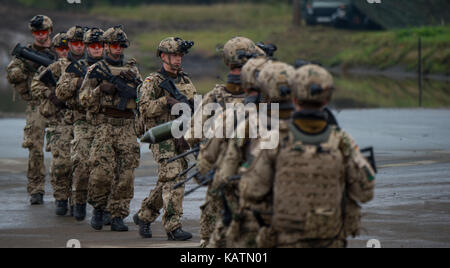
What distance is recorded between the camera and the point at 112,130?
10.5 meters

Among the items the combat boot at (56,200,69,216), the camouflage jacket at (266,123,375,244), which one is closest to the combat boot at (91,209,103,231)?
the combat boot at (56,200,69,216)

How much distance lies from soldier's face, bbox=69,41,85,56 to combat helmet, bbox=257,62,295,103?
5.29 meters

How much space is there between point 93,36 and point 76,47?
2.82ft

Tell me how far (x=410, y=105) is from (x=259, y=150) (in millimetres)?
17445

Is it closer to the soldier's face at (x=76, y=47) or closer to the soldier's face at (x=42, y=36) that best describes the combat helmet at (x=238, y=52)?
the soldier's face at (x=76, y=47)

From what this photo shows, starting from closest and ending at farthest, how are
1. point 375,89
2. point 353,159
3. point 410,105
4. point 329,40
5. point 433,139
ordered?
point 353,159 → point 433,139 → point 410,105 → point 375,89 → point 329,40

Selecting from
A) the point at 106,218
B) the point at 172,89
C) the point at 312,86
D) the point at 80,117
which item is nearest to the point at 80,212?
the point at 106,218

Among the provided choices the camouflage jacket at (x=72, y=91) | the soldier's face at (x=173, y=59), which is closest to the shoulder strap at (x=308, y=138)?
the soldier's face at (x=173, y=59)

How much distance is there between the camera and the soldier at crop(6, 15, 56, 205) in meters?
12.4

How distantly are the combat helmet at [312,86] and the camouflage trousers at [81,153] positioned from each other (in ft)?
16.3

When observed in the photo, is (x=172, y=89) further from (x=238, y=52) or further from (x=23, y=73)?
(x=23, y=73)
